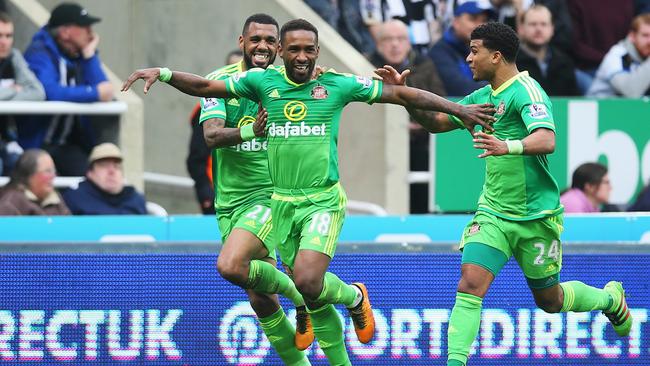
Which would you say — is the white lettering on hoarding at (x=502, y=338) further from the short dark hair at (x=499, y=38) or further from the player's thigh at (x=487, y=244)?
the short dark hair at (x=499, y=38)

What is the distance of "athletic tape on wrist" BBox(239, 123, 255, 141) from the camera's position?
9852 millimetres

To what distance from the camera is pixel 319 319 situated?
10.0 metres

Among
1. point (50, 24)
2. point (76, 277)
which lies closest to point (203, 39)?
point (50, 24)

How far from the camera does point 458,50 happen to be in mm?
14484

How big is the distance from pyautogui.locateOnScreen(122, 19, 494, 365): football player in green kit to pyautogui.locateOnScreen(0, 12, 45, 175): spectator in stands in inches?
157

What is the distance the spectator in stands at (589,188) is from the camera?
43.0 feet

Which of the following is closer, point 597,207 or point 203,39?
point 597,207

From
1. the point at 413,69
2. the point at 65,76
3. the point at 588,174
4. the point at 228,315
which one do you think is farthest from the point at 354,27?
the point at 228,315

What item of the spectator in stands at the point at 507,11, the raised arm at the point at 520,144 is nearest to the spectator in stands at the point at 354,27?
the spectator in stands at the point at 507,11

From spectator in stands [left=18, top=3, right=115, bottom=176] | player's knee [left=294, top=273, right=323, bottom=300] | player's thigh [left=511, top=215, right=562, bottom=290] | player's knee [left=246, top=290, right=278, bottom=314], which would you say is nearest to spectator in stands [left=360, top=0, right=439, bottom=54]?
spectator in stands [left=18, top=3, right=115, bottom=176]

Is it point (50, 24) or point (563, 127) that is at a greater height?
point (50, 24)

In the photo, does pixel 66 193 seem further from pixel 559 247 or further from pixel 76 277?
pixel 559 247

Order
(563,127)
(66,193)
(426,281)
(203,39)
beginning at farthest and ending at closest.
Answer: (203,39)
(563,127)
(66,193)
(426,281)

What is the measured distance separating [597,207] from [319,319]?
400 cm
